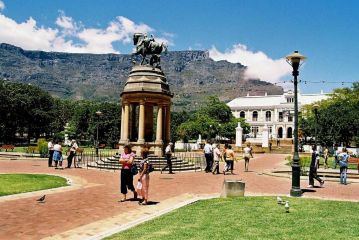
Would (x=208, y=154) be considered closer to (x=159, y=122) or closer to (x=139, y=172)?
(x=159, y=122)

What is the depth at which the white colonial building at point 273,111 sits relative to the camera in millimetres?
103688

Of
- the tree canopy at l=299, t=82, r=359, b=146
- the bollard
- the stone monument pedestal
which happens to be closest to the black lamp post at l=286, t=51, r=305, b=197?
the bollard

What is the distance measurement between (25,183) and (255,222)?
1124cm

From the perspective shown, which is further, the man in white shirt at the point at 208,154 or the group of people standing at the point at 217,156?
Answer: the man in white shirt at the point at 208,154

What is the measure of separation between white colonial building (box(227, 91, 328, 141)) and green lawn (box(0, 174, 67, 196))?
284ft

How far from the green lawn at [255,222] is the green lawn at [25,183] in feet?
23.0

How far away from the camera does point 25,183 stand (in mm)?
16734

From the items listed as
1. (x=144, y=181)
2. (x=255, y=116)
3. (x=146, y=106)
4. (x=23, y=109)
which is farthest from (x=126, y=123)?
(x=255, y=116)

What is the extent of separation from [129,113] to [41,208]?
706 inches

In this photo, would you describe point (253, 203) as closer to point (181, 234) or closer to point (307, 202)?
point (307, 202)

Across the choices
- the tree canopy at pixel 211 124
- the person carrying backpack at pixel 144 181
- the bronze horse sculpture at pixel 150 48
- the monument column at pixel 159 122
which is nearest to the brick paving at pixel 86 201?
the person carrying backpack at pixel 144 181

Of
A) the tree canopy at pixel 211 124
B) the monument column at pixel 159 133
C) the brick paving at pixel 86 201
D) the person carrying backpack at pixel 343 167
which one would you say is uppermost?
the tree canopy at pixel 211 124

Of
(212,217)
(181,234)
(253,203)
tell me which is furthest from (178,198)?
(181,234)

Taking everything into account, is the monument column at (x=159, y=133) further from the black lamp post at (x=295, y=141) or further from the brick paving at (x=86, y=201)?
the black lamp post at (x=295, y=141)
